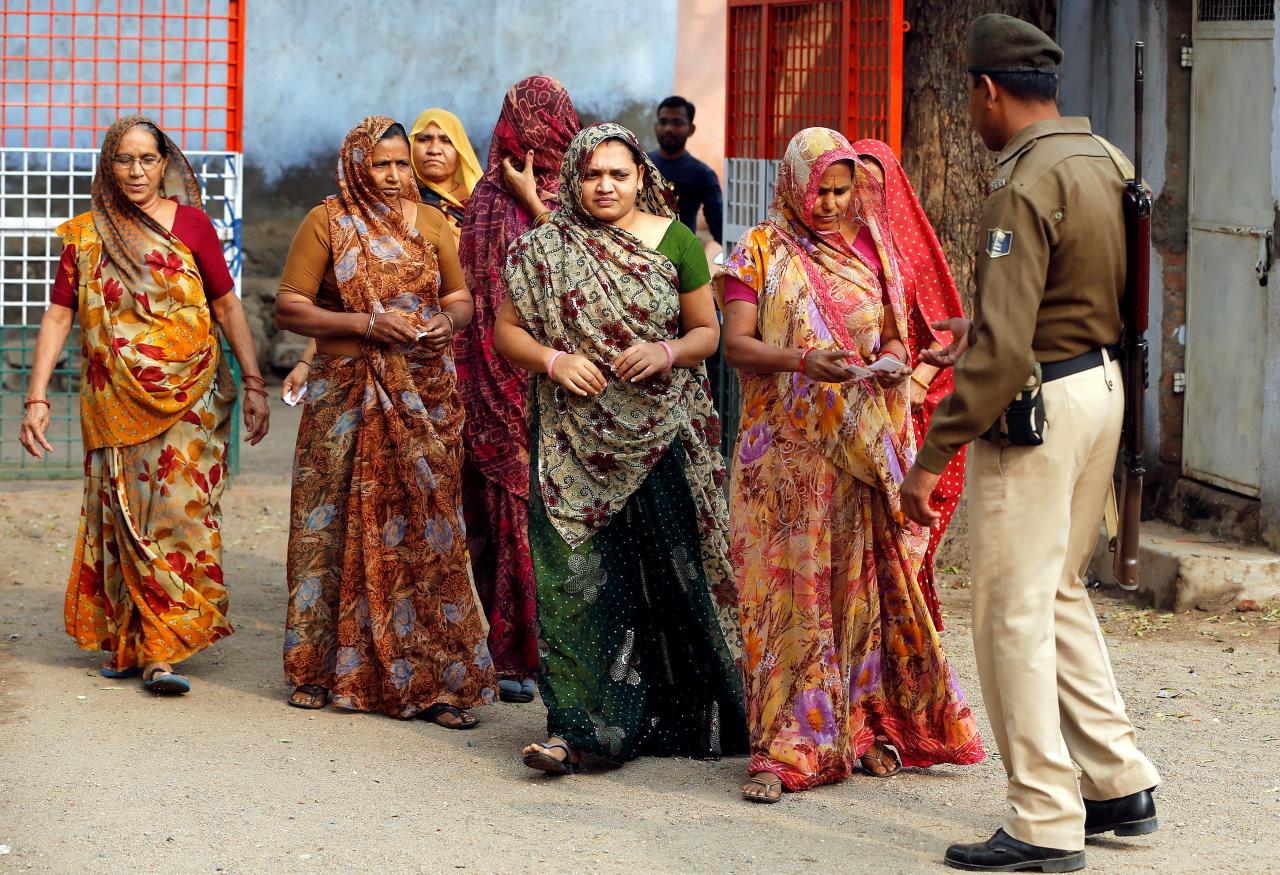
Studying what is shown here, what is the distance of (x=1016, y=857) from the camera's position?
4.30 m

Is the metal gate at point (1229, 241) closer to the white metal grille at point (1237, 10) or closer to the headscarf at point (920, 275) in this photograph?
the white metal grille at point (1237, 10)

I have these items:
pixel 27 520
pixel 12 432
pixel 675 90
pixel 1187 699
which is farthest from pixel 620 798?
pixel 675 90

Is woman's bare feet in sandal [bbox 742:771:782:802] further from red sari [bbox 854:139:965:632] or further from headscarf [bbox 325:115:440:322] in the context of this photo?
headscarf [bbox 325:115:440:322]

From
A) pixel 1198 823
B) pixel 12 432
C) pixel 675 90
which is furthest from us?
pixel 675 90

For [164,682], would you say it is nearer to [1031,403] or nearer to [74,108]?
[1031,403]

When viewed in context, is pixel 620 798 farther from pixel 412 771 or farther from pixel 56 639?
pixel 56 639

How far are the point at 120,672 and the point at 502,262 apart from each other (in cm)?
197

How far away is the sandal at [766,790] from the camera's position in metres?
4.98

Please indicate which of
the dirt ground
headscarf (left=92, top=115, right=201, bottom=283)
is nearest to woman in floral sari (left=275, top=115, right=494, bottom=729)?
the dirt ground

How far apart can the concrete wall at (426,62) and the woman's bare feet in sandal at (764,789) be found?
317 inches

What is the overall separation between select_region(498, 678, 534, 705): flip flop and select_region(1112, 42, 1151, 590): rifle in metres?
2.38

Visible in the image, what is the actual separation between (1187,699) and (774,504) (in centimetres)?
188

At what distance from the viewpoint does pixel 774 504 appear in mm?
5121

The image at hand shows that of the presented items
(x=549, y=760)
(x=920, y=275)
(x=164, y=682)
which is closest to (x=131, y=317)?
(x=164, y=682)
